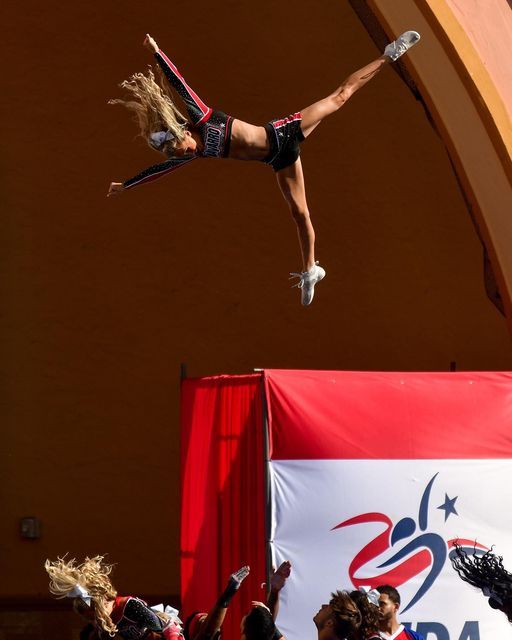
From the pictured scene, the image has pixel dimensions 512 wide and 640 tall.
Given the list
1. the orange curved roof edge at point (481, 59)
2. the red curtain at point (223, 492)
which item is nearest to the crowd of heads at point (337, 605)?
the red curtain at point (223, 492)

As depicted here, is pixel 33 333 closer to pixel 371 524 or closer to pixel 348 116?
pixel 348 116

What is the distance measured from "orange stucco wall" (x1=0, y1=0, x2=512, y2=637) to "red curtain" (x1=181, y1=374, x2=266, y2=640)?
2.85 m

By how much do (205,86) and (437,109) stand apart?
311 cm

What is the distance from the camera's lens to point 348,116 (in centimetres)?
1146

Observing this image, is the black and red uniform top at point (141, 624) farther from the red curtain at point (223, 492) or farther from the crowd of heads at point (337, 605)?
the red curtain at point (223, 492)

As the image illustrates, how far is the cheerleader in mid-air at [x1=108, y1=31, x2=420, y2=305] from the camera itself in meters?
6.30

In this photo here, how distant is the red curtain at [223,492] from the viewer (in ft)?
25.4

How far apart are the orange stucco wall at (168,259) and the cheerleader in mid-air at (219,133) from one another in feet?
12.7

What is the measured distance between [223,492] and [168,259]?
12.1 ft

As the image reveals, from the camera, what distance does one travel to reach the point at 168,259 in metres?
11.1

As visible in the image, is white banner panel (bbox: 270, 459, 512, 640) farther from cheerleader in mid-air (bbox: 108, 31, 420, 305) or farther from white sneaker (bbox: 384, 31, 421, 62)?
white sneaker (bbox: 384, 31, 421, 62)

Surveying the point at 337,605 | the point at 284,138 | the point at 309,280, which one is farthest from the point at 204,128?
the point at 337,605

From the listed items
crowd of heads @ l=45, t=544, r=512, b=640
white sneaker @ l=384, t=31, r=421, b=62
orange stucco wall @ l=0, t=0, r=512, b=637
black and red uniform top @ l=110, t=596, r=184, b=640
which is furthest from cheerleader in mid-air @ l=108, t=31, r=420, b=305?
orange stucco wall @ l=0, t=0, r=512, b=637

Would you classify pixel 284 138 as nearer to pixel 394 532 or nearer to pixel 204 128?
pixel 204 128
